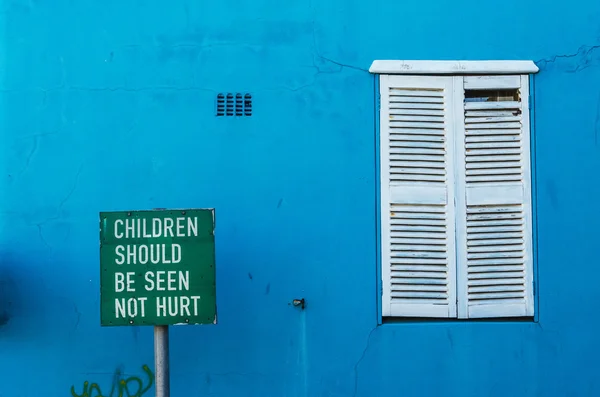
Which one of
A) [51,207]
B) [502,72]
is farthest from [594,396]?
[51,207]

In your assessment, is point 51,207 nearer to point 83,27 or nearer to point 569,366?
point 83,27

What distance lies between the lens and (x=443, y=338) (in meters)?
4.01

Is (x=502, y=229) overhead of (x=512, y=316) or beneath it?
overhead

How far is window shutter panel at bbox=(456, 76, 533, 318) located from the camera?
4078 mm

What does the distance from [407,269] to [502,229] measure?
2.24 ft

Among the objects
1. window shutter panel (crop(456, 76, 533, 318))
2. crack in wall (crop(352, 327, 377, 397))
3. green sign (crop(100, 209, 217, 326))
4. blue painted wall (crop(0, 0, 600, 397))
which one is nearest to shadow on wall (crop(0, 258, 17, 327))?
blue painted wall (crop(0, 0, 600, 397))

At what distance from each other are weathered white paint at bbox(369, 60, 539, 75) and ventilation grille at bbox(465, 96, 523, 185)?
8.5 inches

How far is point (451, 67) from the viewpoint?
4.09m

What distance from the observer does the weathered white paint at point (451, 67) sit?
4070mm

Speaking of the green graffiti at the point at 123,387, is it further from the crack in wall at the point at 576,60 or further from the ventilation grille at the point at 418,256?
the crack in wall at the point at 576,60

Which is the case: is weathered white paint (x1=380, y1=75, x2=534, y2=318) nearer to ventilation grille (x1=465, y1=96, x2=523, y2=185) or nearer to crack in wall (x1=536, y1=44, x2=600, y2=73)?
ventilation grille (x1=465, y1=96, x2=523, y2=185)

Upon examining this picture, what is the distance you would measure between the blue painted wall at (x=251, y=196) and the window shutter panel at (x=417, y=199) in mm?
120

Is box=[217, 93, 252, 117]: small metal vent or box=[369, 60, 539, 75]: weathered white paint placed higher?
box=[369, 60, 539, 75]: weathered white paint

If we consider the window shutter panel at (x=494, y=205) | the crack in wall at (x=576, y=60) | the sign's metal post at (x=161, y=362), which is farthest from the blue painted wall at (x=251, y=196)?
the sign's metal post at (x=161, y=362)
